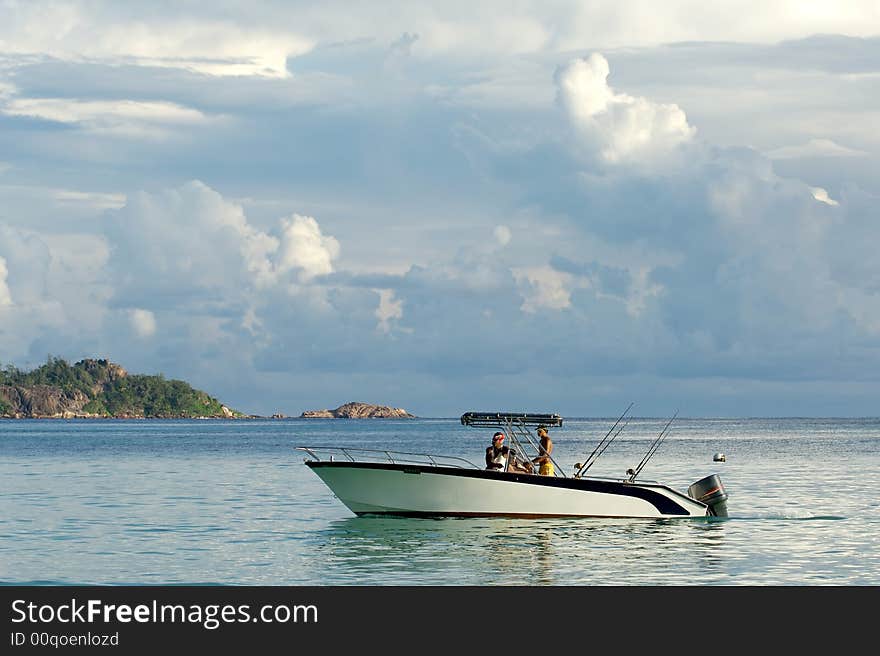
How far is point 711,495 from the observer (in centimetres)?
3300

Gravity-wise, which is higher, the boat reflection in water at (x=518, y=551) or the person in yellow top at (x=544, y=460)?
the person in yellow top at (x=544, y=460)

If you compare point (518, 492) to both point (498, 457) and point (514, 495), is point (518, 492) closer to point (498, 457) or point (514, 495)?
point (514, 495)

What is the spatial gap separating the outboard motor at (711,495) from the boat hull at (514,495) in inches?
13.4

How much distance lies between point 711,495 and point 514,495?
18.3 ft

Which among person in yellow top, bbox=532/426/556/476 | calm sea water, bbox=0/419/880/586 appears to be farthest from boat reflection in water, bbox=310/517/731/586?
person in yellow top, bbox=532/426/556/476

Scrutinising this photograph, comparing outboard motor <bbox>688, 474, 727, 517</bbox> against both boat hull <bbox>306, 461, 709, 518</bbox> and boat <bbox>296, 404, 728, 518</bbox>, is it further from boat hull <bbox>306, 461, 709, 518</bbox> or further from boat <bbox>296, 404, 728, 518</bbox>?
boat hull <bbox>306, 461, 709, 518</bbox>

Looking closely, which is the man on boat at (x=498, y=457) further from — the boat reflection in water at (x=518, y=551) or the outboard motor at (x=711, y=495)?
the outboard motor at (x=711, y=495)

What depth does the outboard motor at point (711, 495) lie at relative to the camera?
3297cm

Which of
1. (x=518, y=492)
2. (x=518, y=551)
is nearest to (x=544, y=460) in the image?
(x=518, y=492)

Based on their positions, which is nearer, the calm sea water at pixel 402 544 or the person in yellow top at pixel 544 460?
the calm sea water at pixel 402 544

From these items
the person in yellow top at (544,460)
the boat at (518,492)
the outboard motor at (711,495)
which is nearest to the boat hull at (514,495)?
the boat at (518,492)
